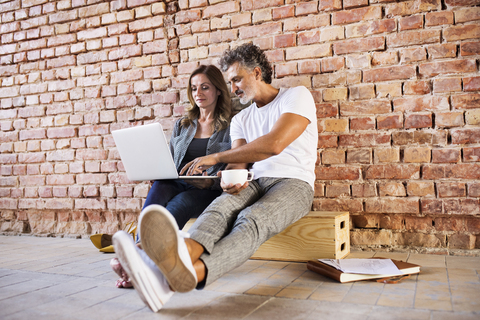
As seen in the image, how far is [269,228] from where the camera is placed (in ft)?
4.82

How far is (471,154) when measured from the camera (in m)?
1.92

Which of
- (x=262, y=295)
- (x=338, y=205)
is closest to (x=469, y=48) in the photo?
(x=338, y=205)

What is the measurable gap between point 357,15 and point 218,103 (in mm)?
954

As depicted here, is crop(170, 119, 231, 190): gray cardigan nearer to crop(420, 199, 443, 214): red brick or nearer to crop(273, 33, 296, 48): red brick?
crop(273, 33, 296, 48): red brick

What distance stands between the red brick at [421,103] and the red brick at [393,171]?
307 mm

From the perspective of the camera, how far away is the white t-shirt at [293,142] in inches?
71.2

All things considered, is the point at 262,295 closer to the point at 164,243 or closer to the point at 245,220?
the point at 245,220

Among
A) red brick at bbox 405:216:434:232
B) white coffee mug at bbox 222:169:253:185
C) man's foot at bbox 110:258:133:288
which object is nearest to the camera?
man's foot at bbox 110:258:133:288

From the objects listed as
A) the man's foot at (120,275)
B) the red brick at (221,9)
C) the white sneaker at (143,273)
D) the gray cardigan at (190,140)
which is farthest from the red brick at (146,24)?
the white sneaker at (143,273)

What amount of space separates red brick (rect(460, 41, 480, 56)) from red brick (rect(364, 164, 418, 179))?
0.62 metres

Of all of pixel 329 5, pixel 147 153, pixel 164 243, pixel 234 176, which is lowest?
pixel 164 243

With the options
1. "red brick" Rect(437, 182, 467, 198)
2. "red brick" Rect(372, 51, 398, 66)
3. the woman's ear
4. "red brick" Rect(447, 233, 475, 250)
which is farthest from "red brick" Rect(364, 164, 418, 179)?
the woman's ear

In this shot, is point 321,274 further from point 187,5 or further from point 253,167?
point 187,5

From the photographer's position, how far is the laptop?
170 cm
